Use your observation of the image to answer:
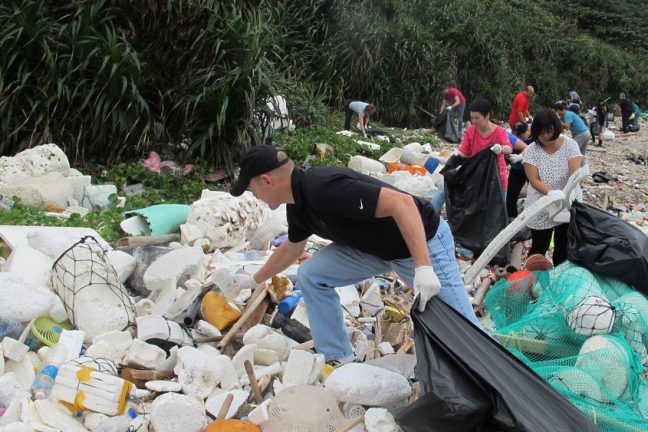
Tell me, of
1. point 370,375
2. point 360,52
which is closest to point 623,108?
point 360,52

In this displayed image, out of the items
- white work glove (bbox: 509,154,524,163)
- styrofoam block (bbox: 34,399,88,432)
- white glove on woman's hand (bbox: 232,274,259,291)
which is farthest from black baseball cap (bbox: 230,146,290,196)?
white work glove (bbox: 509,154,524,163)

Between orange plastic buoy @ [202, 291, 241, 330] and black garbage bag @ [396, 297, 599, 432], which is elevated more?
black garbage bag @ [396, 297, 599, 432]

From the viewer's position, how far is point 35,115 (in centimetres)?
683

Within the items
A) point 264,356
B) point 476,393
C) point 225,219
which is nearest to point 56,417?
point 264,356

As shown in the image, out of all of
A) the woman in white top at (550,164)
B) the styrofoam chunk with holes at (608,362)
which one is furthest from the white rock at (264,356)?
the woman in white top at (550,164)

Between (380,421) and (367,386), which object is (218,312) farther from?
(380,421)

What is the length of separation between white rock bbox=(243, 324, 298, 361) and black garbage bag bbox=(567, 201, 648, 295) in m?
1.84

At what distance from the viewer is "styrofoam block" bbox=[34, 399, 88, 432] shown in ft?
9.07

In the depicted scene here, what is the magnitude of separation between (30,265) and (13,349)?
36.7 inches

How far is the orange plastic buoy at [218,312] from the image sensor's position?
145 inches

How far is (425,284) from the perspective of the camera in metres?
2.58

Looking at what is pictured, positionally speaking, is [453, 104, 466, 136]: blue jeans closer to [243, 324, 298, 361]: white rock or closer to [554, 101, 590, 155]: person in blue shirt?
[554, 101, 590, 155]: person in blue shirt

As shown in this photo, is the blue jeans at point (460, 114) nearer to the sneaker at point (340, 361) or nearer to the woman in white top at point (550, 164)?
the woman in white top at point (550, 164)

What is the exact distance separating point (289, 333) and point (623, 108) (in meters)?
17.9
